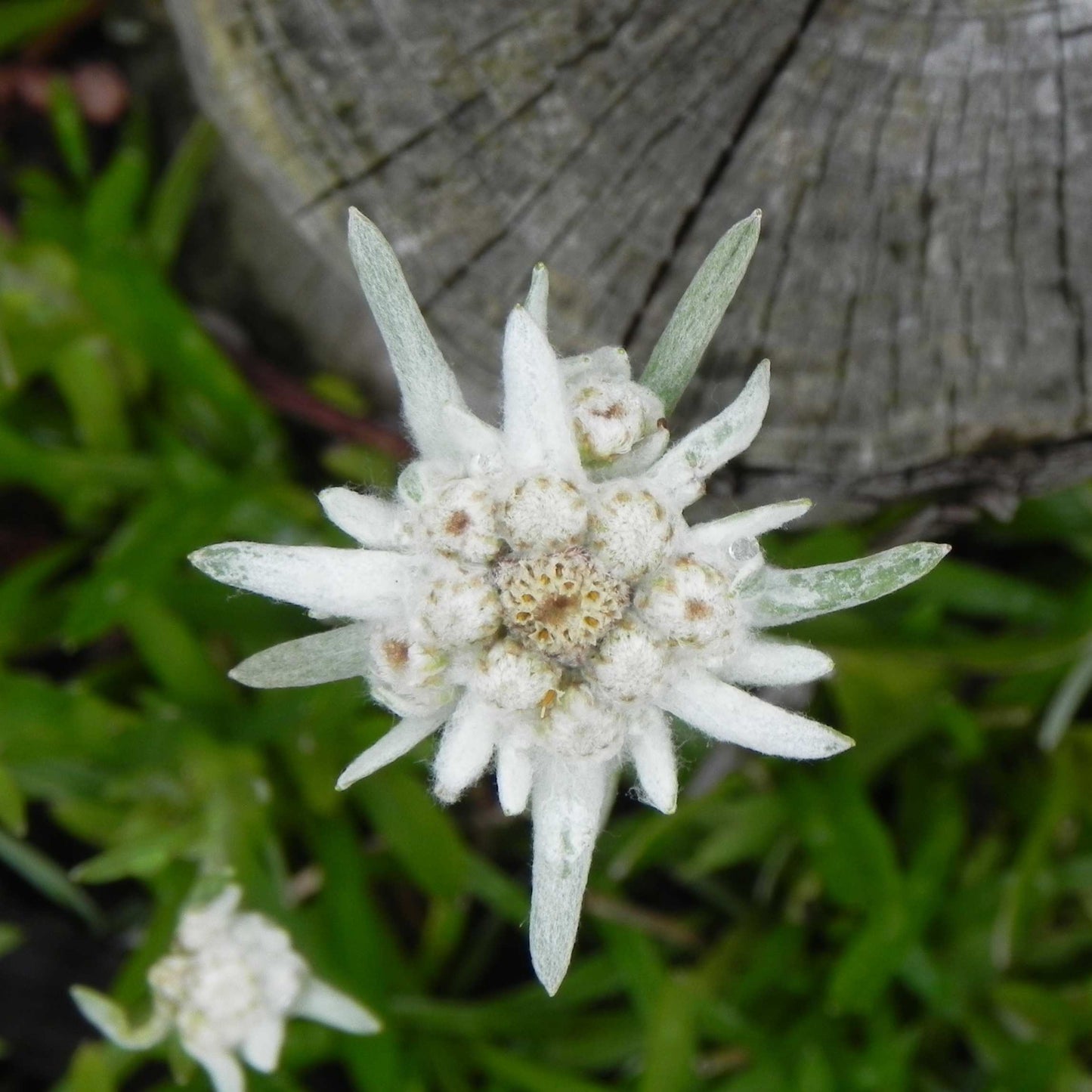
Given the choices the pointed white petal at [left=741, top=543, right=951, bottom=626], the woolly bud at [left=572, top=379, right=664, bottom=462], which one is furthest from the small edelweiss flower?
the woolly bud at [left=572, top=379, right=664, bottom=462]

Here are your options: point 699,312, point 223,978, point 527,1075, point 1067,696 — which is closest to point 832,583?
point 699,312

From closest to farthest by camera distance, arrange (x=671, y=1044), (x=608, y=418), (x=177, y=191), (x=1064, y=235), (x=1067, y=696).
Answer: (x=608, y=418), (x=1064, y=235), (x=671, y=1044), (x=1067, y=696), (x=177, y=191)

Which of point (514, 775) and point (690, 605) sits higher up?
point (690, 605)

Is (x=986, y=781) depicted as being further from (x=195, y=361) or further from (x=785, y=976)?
(x=195, y=361)

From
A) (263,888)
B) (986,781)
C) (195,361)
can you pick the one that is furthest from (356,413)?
(986,781)

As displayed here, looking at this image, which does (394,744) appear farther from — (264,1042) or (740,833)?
(740,833)

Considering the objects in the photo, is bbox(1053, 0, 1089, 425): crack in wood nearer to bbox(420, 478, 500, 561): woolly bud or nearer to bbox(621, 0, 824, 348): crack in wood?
bbox(621, 0, 824, 348): crack in wood

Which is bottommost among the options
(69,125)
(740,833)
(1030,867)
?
(1030,867)
